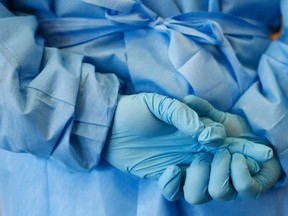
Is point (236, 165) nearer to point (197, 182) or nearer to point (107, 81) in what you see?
point (197, 182)

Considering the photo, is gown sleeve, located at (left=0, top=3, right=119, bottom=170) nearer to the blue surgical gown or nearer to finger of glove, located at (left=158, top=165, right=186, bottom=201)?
the blue surgical gown

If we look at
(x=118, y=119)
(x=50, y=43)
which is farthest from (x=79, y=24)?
(x=118, y=119)

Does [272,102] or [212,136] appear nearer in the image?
[212,136]

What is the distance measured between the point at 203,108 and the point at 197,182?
13 cm

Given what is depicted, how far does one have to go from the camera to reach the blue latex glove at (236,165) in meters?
0.58

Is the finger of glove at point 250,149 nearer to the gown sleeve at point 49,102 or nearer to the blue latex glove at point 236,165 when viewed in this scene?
the blue latex glove at point 236,165

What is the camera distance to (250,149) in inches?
23.6

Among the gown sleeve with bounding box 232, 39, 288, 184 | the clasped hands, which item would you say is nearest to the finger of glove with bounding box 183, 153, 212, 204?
the clasped hands

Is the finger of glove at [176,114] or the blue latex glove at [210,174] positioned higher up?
the finger of glove at [176,114]

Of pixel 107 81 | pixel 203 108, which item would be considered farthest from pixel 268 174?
pixel 107 81

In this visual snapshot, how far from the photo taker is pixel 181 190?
2.04ft

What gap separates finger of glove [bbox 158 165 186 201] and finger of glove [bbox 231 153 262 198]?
0.08 metres

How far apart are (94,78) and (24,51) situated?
12cm

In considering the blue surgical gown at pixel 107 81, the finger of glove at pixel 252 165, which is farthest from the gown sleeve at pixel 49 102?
the finger of glove at pixel 252 165
